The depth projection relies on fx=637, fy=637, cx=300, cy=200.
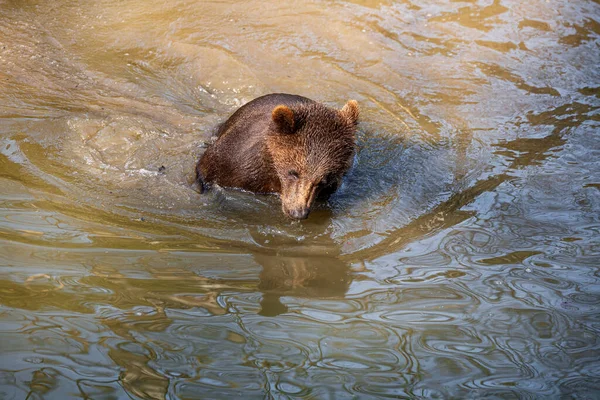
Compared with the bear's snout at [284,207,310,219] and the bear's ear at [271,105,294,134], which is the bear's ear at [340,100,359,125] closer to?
the bear's ear at [271,105,294,134]

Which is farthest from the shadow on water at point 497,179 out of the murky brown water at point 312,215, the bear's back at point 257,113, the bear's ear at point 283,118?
the bear's back at point 257,113

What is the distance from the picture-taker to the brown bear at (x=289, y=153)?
19.4 feet

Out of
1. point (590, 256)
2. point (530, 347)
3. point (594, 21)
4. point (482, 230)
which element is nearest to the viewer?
point (530, 347)

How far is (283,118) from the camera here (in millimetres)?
5836

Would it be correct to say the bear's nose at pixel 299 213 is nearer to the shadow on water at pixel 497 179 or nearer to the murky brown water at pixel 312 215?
the murky brown water at pixel 312 215

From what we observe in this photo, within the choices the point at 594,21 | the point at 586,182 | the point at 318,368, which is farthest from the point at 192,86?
the point at 594,21

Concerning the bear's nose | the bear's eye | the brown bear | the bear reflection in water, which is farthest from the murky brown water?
the bear's eye

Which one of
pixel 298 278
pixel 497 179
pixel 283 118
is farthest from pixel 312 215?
pixel 497 179

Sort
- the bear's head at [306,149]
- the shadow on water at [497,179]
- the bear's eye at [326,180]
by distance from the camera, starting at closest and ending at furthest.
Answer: the shadow on water at [497,179], the bear's head at [306,149], the bear's eye at [326,180]

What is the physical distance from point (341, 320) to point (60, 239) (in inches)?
86.1

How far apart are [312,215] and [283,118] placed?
0.99 m

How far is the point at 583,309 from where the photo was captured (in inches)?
177

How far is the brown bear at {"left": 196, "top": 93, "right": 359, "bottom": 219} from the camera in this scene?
19.4ft

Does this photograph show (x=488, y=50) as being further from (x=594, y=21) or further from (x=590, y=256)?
(x=590, y=256)
